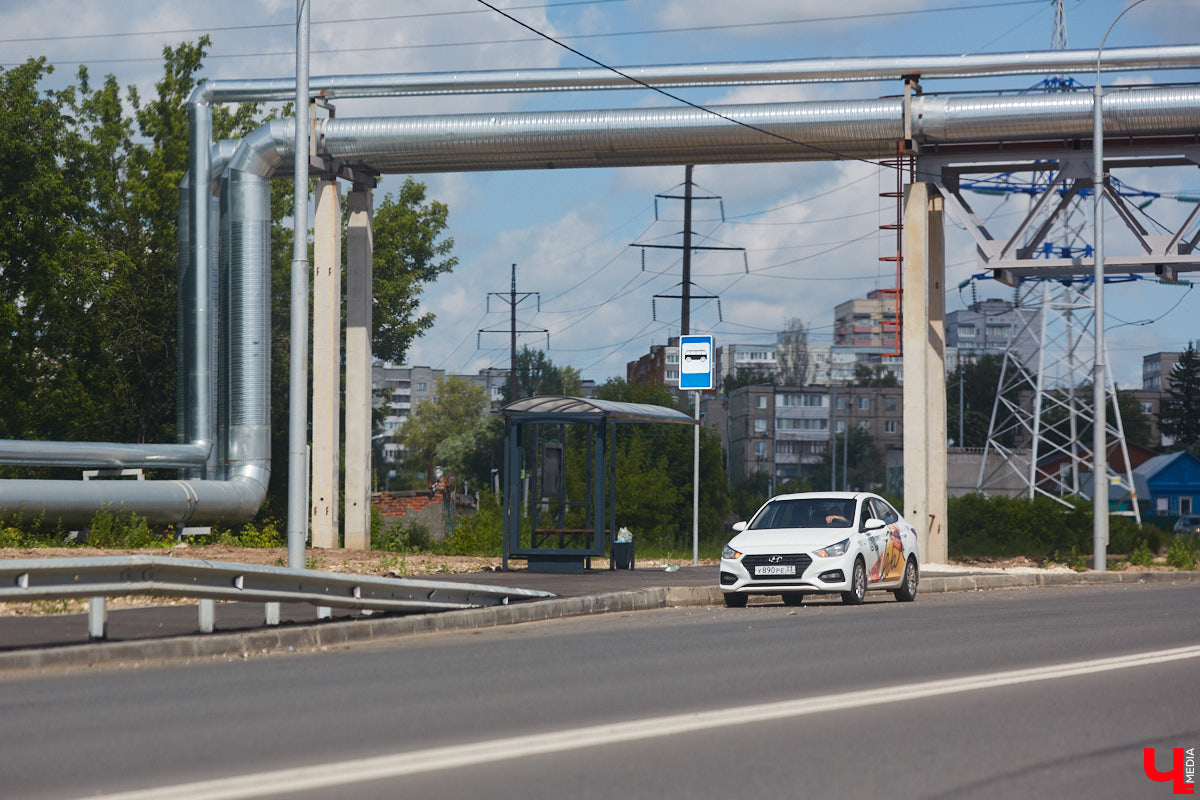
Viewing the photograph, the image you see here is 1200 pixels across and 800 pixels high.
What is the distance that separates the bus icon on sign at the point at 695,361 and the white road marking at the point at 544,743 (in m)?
13.5

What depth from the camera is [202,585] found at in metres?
11.9

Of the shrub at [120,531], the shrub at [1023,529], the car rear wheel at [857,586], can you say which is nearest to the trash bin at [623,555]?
the car rear wheel at [857,586]

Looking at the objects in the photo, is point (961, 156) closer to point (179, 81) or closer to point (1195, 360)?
point (179, 81)

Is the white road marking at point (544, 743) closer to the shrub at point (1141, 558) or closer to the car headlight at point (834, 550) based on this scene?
the car headlight at point (834, 550)

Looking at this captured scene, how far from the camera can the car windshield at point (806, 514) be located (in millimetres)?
18812

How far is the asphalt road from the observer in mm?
6125

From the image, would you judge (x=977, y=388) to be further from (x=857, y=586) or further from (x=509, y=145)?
(x=857, y=586)

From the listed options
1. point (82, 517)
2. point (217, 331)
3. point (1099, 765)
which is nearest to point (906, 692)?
point (1099, 765)

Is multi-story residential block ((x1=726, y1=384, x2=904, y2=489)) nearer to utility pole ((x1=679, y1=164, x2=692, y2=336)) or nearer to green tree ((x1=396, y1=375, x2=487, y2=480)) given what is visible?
green tree ((x1=396, y1=375, x2=487, y2=480))

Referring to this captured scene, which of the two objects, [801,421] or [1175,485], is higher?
[801,421]

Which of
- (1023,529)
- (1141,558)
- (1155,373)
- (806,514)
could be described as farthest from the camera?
(1155,373)

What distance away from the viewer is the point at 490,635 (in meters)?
13.6

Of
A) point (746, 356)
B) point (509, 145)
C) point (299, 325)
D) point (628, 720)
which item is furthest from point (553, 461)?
point (746, 356)

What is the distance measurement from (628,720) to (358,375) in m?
21.2
